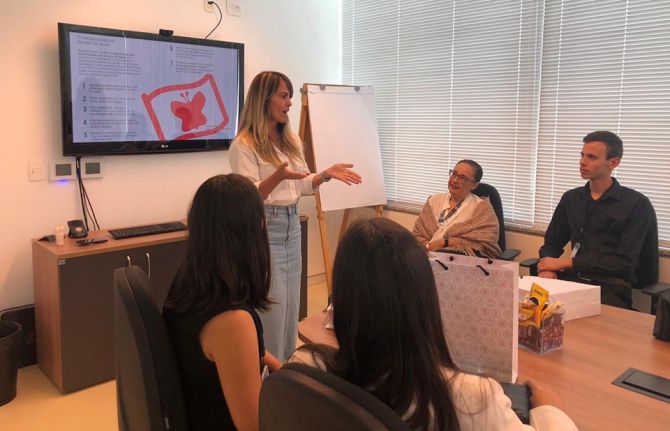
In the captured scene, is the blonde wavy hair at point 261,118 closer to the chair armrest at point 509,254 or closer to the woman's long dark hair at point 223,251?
the woman's long dark hair at point 223,251

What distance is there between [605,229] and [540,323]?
1501mm

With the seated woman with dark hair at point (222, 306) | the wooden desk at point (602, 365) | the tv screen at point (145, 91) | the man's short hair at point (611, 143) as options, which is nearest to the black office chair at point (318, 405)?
the seated woman with dark hair at point (222, 306)

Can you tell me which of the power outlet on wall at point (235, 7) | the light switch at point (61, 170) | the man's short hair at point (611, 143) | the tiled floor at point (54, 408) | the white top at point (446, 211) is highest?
the power outlet on wall at point (235, 7)

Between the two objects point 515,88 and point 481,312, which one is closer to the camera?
point 481,312

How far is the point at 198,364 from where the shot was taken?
1377 millimetres

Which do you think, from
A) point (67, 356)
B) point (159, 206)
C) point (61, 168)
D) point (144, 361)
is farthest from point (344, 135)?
point (144, 361)

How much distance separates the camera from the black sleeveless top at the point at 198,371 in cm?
136

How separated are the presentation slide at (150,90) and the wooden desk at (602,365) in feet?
6.74

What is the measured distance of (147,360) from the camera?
4.15ft

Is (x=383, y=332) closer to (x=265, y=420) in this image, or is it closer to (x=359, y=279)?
(x=359, y=279)

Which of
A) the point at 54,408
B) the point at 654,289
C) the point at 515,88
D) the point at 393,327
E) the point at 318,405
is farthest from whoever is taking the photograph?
the point at 515,88

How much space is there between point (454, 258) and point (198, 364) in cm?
71

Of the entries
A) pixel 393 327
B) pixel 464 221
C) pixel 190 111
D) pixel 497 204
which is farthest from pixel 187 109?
pixel 393 327

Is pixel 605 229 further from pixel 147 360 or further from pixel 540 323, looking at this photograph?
pixel 147 360
